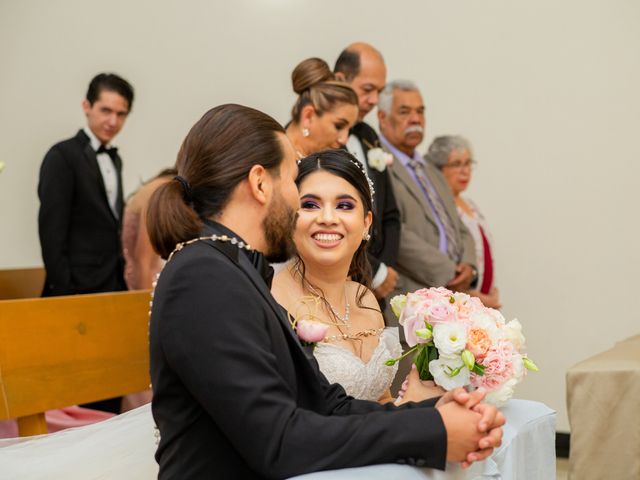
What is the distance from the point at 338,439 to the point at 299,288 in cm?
115

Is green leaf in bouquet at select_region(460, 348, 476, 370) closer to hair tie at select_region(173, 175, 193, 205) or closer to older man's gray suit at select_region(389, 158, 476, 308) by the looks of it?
hair tie at select_region(173, 175, 193, 205)

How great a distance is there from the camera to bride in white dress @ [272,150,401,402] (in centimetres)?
285

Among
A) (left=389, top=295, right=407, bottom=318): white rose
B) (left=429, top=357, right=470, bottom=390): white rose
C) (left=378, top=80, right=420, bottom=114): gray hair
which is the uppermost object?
(left=378, top=80, right=420, bottom=114): gray hair

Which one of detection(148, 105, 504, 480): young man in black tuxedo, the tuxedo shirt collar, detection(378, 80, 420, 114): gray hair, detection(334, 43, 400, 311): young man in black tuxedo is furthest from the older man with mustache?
detection(148, 105, 504, 480): young man in black tuxedo

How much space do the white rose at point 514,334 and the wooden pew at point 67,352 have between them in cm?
157

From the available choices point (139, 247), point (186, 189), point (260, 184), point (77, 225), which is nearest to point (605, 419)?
point (260, 184)

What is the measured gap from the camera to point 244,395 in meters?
1.72

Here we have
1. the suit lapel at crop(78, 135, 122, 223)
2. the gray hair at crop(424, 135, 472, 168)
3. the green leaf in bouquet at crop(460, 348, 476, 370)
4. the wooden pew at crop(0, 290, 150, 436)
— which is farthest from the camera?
the gray hair at crop(424, 135, 472, 168)

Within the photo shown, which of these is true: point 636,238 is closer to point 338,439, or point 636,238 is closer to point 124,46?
A: point 124,46

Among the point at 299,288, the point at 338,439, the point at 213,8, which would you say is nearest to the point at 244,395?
the point at 338,439

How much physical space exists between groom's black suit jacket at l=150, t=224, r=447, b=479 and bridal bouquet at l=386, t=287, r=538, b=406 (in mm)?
525

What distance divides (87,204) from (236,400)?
3.94 m

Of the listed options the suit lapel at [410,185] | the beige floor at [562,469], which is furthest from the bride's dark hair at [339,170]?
the beige floor at [562,469]

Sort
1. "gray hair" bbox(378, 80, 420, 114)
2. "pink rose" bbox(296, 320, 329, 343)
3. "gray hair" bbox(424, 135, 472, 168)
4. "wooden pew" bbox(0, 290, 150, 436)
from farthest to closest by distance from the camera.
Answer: "gray hair" bbox(424, 135, 472, 168) < "gray hair" bbox(378, 80, 420, 114) < "wooden pew" bbox(0, 290, 150, 436) < "pink rose" bbox(296, 320, 329, 343)
